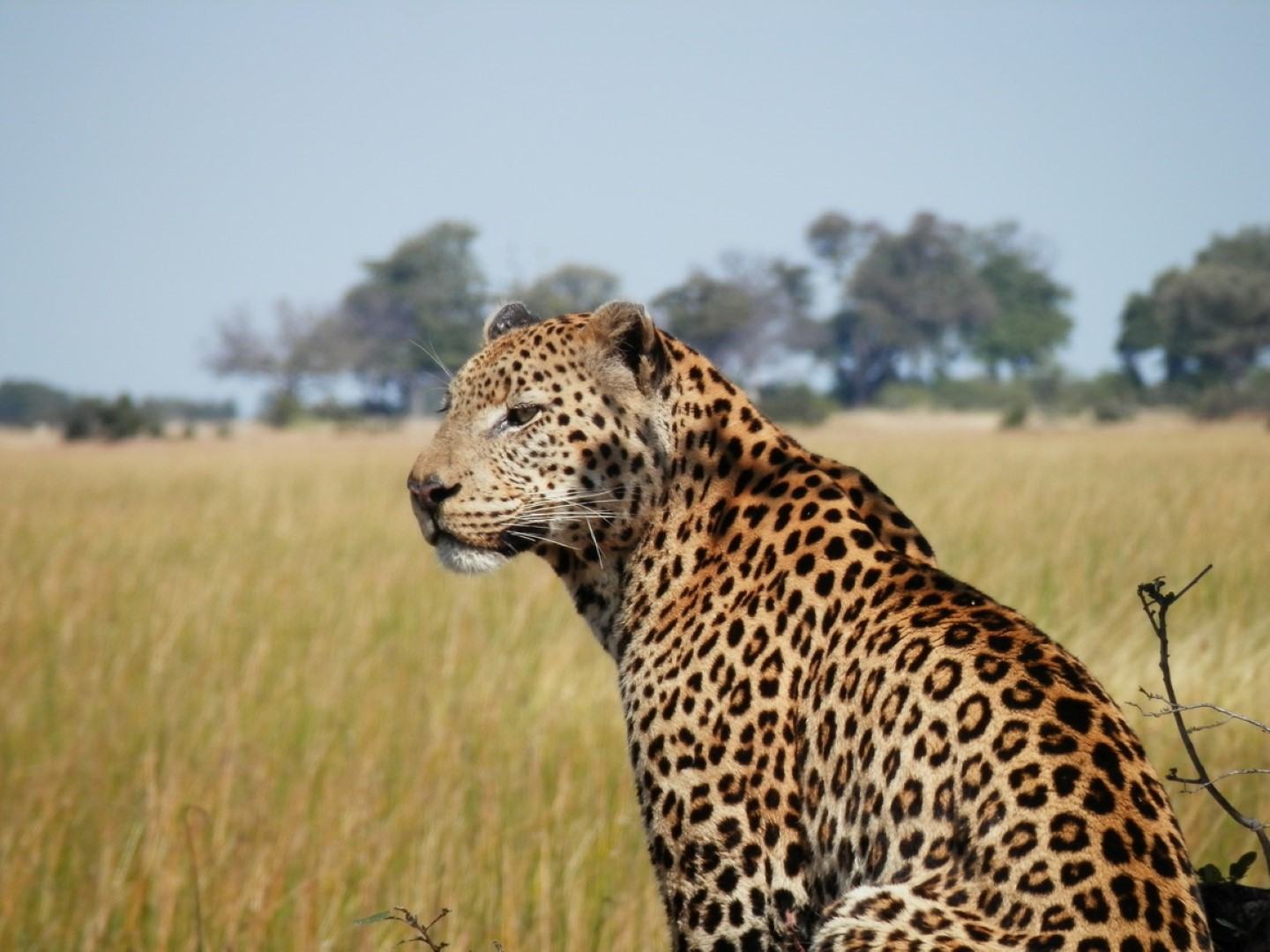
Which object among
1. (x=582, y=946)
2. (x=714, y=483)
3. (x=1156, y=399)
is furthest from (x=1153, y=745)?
(x=1156, y=399)

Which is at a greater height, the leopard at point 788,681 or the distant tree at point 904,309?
the distant tree at point 904,309

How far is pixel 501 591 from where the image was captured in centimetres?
1319

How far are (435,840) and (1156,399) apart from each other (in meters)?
67.6

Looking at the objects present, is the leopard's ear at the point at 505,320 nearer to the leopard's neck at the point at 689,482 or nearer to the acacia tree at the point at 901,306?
the leopard's neck at the point at 689,482

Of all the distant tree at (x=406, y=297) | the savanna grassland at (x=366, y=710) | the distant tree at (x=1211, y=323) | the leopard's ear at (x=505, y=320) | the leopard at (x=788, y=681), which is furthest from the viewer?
the distant tree at (x=406, y=297)

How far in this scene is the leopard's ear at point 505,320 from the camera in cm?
462

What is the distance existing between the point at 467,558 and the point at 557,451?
1.21 feet

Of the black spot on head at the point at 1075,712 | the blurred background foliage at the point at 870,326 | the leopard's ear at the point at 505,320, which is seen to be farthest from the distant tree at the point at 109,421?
the black spot on head at the point at 1075,712

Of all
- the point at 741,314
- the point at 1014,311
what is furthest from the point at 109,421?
the point at 1014,311

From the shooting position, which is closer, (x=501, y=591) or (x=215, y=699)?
(x=215, y=699)

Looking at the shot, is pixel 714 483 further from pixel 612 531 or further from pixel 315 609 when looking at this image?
pixel 315 609

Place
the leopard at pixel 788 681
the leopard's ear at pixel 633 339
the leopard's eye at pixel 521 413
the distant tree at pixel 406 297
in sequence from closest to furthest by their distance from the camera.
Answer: the leopard at pixel 788 681 < the leopard's ear at pixel 633 339 < the leopard's eye at pixel 521 413 < the distant tree at pixel 406 297

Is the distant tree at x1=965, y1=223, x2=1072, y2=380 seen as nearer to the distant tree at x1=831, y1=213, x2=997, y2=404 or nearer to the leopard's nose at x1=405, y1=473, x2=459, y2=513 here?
the distant tree at x1=831, y1=213, x2=997, y2=404

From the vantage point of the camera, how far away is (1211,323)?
77.2 m
